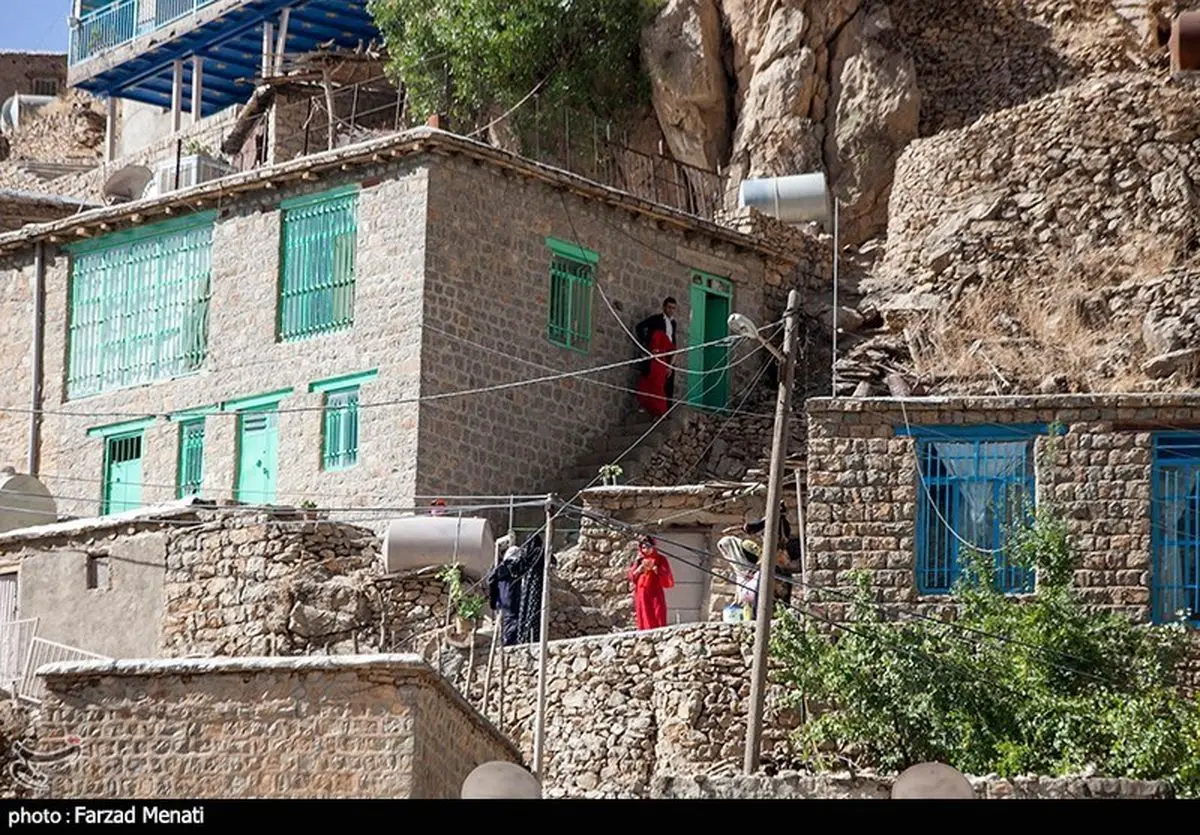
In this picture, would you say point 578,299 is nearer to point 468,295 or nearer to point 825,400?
point 468,295

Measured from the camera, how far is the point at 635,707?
28.7 meters

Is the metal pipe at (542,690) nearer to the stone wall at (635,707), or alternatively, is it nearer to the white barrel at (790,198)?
the stone wall at (635,707)

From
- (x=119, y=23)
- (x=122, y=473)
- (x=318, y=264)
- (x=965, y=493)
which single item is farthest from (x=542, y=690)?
(x=119, y=23)

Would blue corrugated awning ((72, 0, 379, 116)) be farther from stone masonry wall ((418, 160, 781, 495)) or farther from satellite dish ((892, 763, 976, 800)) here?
satellite dish ((892, 763, 976, 800))

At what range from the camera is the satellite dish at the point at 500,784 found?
19297 mm

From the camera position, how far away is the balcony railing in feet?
162

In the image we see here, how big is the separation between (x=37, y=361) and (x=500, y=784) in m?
19.7

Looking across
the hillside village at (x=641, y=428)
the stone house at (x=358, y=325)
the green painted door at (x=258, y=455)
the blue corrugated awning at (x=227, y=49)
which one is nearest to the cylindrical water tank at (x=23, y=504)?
the hillside village at (x=641, y=428)

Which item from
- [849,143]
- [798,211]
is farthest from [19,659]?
[849,143]

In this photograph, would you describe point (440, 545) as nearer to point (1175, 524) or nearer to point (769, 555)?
point (769, 555)

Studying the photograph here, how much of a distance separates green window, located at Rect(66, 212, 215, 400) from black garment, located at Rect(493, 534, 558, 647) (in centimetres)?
771

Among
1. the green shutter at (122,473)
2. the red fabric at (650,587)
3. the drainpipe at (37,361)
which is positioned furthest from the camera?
the drainpipe at (37,361)

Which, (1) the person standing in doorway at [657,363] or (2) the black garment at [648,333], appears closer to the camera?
(1) the person standing in doorway at [657,363]

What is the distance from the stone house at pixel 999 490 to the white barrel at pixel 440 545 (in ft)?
11.3
